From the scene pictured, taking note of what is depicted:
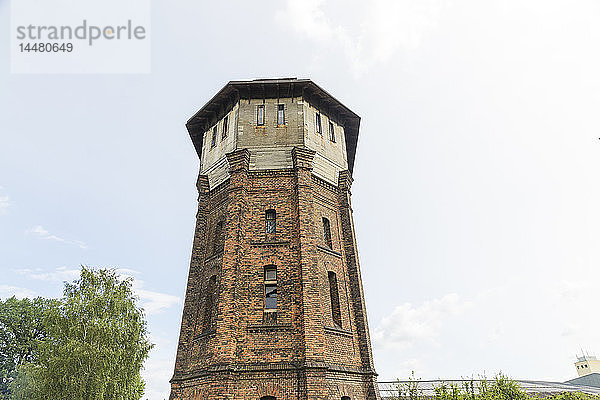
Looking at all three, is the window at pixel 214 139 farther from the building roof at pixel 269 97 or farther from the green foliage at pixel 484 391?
the green foliage at pixel 484 391

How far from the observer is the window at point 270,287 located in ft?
43.3

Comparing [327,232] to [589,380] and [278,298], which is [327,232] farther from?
[589,380]

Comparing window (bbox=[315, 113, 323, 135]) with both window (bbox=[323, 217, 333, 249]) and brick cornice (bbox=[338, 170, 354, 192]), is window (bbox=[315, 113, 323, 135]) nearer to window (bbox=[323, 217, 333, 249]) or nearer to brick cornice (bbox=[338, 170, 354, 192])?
brick cornice (bbox=[338, 170, 354, 192])

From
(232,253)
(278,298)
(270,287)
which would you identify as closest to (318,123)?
(232,253)

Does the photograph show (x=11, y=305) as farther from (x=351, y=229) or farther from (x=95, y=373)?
(x=351, y=229)

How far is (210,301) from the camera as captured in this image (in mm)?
14242

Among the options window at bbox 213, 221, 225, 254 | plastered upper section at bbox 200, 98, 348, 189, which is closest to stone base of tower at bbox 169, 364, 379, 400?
window at bbox 213, 221, 225, 254

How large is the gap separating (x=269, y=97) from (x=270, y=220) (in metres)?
5.67

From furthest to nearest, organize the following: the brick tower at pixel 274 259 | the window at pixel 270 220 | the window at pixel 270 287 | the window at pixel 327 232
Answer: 1. the window at pixel 327 232
2. the window at pixel 270 220
3. the window at pixel 270 287
4. the brick tower at pixel 274 259

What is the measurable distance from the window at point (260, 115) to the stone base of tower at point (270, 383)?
9.56m

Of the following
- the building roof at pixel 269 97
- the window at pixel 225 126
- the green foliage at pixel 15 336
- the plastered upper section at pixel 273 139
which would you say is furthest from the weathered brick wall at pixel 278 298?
the green foliage at pixel 15 336

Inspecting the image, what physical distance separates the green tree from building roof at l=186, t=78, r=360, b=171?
10544 millimetres

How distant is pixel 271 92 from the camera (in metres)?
16.6

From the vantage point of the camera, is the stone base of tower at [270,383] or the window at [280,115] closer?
the stone base of tower at [270,383]
